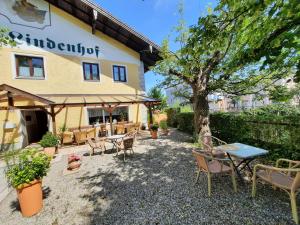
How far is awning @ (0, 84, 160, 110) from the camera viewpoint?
724cm

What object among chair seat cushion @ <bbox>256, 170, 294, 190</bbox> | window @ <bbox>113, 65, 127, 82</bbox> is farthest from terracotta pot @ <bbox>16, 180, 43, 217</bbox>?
window @ <bbox>113, 65, 127, 82</bbox>

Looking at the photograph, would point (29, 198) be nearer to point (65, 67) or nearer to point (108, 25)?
point (65, 67)

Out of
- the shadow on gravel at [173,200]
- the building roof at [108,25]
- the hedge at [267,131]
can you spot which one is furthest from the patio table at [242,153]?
the building roof at [108,25]

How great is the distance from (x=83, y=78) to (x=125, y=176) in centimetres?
843

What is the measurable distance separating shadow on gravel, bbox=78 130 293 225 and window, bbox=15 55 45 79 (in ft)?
25.4

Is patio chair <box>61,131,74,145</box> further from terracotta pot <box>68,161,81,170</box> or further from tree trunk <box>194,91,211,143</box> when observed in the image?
tree trunk <box>194,91,211,143</box>

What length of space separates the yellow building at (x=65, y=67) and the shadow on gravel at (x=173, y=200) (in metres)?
5.86

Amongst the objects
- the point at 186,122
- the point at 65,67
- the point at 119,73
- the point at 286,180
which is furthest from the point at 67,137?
the point at 286,180

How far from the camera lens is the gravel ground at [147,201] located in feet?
10.4

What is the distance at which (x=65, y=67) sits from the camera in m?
10.8

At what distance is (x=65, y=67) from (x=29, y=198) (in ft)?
29.7

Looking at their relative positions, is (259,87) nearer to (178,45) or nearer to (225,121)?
(225,121)

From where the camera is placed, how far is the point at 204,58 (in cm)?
787

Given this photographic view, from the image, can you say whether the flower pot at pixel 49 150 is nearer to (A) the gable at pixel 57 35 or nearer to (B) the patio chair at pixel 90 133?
(B) the patio chair at pixel 90 133
